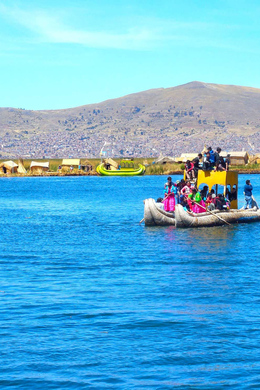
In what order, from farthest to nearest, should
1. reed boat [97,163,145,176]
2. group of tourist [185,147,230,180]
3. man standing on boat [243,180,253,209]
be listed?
reed boat [97,163,145,176] < man standing on boat [243,180,253,209] < group of tourist [185,147,230,180]

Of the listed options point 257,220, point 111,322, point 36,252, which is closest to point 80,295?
point 111,322

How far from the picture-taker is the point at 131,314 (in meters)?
15.4

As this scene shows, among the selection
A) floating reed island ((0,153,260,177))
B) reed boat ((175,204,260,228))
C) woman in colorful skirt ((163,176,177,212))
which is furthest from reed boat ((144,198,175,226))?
floating reed island ((0,153,260,177))

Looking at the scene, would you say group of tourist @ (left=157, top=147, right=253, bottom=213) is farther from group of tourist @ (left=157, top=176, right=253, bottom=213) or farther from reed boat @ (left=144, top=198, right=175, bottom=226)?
reed boat @ (left=144, top=198, right=175, bottom=226)

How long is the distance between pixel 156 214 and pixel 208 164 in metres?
3.78

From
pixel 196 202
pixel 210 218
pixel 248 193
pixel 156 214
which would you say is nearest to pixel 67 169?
pixel 248 193

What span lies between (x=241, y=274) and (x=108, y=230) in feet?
50.1

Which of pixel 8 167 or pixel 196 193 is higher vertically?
pixel 8 167

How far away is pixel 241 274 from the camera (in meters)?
20.8

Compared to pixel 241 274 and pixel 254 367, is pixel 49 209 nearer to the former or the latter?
pixel 241 274

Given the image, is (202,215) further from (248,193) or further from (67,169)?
(67,169)

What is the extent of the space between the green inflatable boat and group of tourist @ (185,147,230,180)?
91.5 metres

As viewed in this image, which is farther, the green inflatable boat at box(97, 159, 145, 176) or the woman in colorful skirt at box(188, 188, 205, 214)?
the green inflatable boat at box(97, 159, 145, 176)

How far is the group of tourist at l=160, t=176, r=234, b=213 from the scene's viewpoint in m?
32.3
